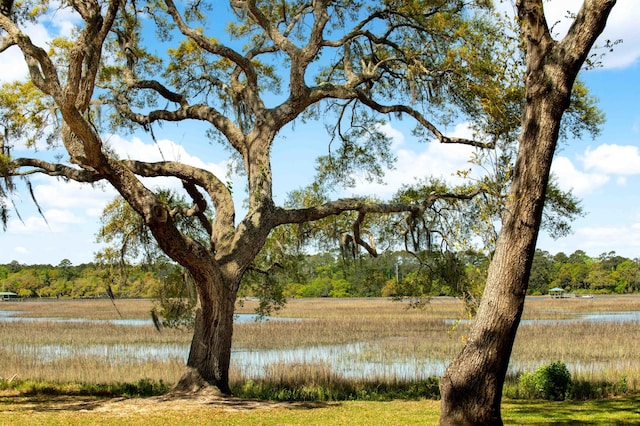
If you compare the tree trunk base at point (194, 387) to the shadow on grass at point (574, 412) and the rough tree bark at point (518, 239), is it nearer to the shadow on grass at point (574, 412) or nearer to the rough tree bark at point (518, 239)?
the shadow on grass at point (574, 412)

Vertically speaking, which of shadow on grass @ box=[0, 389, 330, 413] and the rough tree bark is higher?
the rough tree bark

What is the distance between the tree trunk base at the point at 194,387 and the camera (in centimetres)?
1170

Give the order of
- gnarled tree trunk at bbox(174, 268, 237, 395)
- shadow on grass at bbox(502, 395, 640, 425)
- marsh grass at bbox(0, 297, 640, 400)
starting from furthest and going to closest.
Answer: marsh grass at bbox(0, 297, 640, 400)
gnarled tree trunk at bbox(174, 268, 237, 395)
shadow on grass at bbox(502, 395, 640, 425)

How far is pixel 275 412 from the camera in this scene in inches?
412

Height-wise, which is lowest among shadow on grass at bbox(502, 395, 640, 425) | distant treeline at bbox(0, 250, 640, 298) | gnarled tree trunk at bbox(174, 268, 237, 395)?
shadow on grass at bbox(502, 395, 640, 425)

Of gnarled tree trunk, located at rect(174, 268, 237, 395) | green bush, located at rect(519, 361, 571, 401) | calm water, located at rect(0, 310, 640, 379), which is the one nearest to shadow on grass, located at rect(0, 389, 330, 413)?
gnarled tree trunk, located at rect(174, 268, 237, 395)

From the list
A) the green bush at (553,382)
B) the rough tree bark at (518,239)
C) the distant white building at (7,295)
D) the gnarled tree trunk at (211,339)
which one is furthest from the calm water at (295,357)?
the distant white building at (7,295)

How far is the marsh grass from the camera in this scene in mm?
14023

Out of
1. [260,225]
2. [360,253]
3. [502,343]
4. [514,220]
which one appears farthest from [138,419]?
[360,253]

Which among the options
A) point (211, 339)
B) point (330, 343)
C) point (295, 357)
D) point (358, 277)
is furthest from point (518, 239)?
point (358, 277)

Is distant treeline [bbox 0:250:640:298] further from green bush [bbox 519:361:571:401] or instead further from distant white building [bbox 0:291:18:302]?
green bush [bbox 519:361:571:401]

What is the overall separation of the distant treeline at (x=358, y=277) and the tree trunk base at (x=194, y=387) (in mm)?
3939

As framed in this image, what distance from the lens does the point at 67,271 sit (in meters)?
88.9

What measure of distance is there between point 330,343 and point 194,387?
12.7 m
